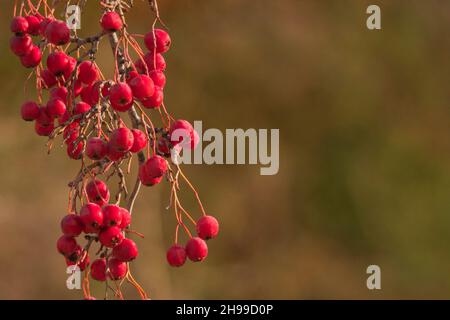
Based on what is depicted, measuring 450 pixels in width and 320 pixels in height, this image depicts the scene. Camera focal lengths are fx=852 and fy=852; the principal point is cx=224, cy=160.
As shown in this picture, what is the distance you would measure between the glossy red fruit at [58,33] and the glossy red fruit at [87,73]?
8 centimetres

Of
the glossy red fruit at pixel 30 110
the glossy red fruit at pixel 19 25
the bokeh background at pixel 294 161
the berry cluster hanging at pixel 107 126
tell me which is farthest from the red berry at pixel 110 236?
the bokeh background at pixel 294 161

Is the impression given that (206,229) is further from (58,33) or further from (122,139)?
(58,33)

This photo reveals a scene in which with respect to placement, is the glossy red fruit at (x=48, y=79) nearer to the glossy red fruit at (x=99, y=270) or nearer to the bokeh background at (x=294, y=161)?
the glossy red fruit at (x=99, y=270)

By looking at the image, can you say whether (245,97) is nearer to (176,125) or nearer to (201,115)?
(201,115)

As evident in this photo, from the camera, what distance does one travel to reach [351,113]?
3801 millimetres

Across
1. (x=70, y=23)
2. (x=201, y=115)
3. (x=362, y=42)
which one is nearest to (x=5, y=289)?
(x=201, y=115)

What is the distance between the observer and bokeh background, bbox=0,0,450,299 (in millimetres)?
3293

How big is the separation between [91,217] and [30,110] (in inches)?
8.7

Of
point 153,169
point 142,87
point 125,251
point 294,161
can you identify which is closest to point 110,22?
point 142,87

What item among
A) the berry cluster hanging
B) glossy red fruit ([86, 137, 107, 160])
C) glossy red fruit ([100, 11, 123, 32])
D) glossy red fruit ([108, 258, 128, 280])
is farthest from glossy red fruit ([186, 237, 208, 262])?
glossy red fruit ([100, 11, 123, 32])

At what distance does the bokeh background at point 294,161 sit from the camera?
3293 millimetres

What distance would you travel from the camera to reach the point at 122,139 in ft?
3.47
